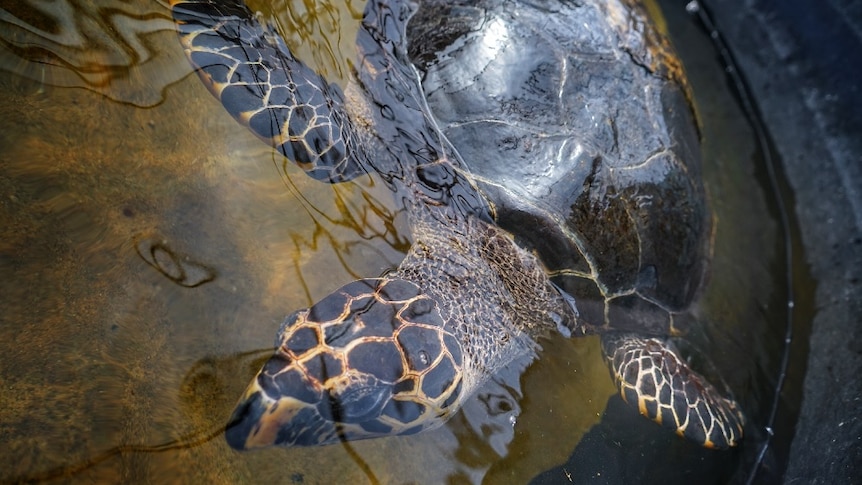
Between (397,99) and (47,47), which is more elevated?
(47,47)

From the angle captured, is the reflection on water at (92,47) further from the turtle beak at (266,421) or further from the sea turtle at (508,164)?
the turtle beak at (266,421)

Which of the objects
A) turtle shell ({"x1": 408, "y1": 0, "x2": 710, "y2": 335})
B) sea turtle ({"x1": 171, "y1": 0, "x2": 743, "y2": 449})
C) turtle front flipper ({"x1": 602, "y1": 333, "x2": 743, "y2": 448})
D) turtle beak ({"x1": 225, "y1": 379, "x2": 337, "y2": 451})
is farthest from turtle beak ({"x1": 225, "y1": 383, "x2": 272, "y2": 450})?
turtle front flipper ({"x1": 602, "y1": 333, "x2": 743, "y2": 448})

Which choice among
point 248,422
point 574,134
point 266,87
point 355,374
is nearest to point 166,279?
point 248,422

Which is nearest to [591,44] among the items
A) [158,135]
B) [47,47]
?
[158,135]

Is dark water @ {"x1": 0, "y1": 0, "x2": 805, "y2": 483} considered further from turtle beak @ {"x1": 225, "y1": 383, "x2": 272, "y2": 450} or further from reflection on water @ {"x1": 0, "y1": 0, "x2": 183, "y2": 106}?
turtle beak @ {"x1": 225, "y1": 383, "x2": 272, "y2": 450}

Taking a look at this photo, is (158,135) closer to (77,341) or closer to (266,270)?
(266,270)
